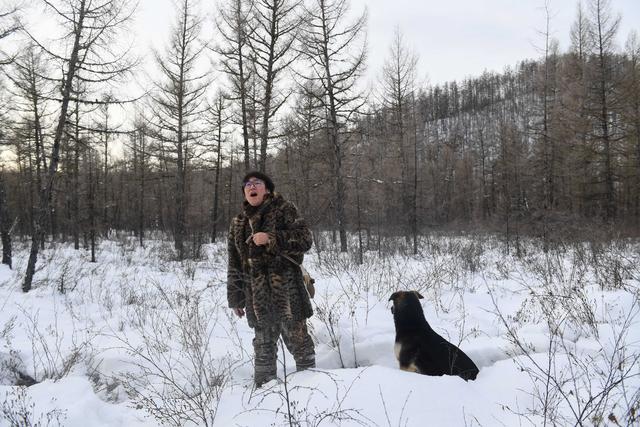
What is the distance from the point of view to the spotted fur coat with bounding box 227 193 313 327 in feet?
9.59

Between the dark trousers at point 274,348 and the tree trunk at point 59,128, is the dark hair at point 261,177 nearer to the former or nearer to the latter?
the dark trousers at point 274,348

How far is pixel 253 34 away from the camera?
12664 mm

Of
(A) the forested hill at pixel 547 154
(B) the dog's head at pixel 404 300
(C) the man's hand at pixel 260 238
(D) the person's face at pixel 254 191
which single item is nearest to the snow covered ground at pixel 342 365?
(B) the dog's head at pixel 404 300

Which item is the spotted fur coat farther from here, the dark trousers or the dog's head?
the dog's head

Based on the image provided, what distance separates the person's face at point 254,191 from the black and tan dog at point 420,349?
4.75 ft

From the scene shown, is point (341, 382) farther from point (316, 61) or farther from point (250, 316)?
point (316, 61)

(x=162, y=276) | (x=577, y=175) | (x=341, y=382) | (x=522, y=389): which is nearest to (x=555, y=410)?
(x=522, y=389)

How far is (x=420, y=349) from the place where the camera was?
2771 millimetres

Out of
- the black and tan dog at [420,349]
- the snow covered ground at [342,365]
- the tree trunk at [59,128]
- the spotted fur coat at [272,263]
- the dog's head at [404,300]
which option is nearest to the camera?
the snow covered ground at [342,365]

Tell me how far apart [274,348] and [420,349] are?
3.81 ft

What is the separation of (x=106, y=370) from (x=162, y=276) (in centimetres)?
640

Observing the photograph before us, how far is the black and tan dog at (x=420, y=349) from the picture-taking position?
267 centimetres

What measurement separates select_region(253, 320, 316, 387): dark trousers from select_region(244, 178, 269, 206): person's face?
39.5 inches

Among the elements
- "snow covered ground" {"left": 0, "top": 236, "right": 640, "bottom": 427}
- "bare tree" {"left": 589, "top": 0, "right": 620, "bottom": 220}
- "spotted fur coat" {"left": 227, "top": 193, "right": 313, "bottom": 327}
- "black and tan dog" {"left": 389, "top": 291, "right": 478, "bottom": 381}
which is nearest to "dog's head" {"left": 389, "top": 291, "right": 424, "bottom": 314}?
"black and tan dog" {"left": 389, "top": 291, "right": 478, "bottom": 381}
